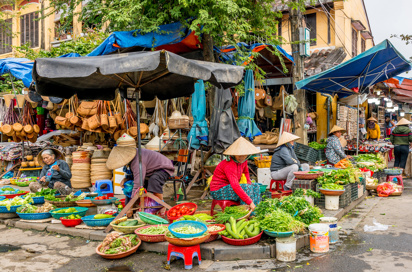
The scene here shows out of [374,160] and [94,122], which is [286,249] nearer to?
[94,122]

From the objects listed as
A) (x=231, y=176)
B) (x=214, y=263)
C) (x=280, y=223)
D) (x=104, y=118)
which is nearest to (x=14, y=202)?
(x=104, y=118)

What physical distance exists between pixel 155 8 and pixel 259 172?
194 inches

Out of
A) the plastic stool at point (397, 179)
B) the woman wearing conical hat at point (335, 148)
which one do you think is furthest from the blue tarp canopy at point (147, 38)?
the plastic stool at point (397, 179)

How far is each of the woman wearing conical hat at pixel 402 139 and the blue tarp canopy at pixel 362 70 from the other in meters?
1.84

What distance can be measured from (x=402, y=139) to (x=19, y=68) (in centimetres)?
1257

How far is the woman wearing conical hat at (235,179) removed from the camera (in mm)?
5559

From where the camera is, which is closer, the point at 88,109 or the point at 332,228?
the point at 332,228

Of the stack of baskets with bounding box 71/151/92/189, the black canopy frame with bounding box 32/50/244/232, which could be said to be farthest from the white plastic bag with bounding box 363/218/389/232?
the stack of baskets with bounding box 71/151/92/189

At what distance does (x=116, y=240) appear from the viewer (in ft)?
16.2

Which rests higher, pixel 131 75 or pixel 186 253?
pixel 131 75

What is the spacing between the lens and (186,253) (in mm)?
4465

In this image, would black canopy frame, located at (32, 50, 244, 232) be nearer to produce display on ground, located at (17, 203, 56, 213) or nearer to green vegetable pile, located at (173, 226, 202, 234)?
green vegetable pile, located at (173, 226, 202, 234)

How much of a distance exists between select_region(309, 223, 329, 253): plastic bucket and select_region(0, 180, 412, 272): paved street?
0.10 m

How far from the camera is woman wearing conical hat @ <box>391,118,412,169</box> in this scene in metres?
12.3
